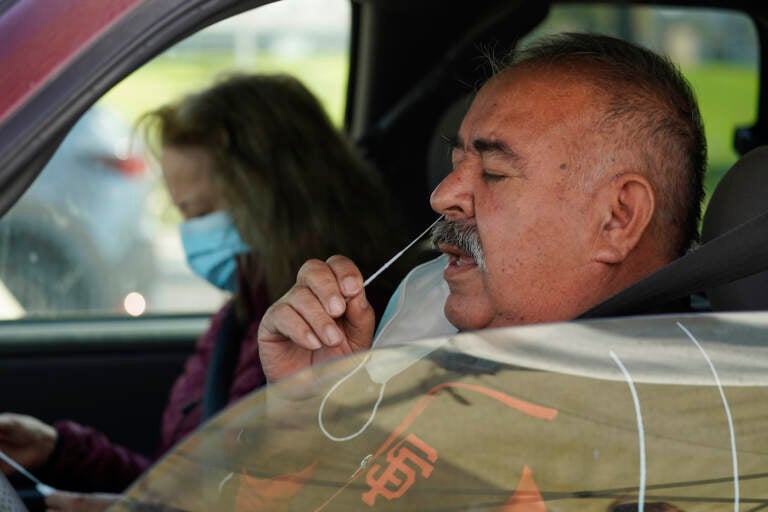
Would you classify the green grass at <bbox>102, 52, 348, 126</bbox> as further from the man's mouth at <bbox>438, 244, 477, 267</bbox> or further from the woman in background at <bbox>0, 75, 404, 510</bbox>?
the man's mouth at <bbox>438, 244, 477, 267</bbox>

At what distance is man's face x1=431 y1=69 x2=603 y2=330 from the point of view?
1.54 meters

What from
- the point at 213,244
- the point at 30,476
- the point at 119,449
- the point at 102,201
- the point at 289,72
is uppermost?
the point at 289,72

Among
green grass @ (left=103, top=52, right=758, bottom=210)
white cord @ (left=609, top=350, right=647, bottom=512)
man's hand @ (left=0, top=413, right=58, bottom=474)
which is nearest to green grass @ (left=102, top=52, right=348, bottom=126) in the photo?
green grass @ (left=103, top=52, right=758, bottom=210)

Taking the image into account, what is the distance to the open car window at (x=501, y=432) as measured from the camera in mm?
1049

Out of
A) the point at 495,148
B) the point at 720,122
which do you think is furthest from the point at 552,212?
the point at 720,122

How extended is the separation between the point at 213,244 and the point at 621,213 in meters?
1.31

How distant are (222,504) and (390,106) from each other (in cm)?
246

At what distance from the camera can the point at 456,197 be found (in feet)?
5.23

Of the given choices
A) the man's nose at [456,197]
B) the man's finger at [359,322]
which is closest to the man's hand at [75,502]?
the man's finger at [359,322]

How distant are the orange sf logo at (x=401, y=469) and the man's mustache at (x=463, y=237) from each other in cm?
52

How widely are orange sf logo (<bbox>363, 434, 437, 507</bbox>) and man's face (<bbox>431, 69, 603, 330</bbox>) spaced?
1.63ft

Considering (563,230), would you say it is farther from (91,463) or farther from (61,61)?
(91,463)

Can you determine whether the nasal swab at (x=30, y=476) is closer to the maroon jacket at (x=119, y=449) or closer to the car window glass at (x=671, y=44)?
the maroon jacket at (x=119, y=449)

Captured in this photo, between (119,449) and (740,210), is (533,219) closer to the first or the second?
(740,210)
